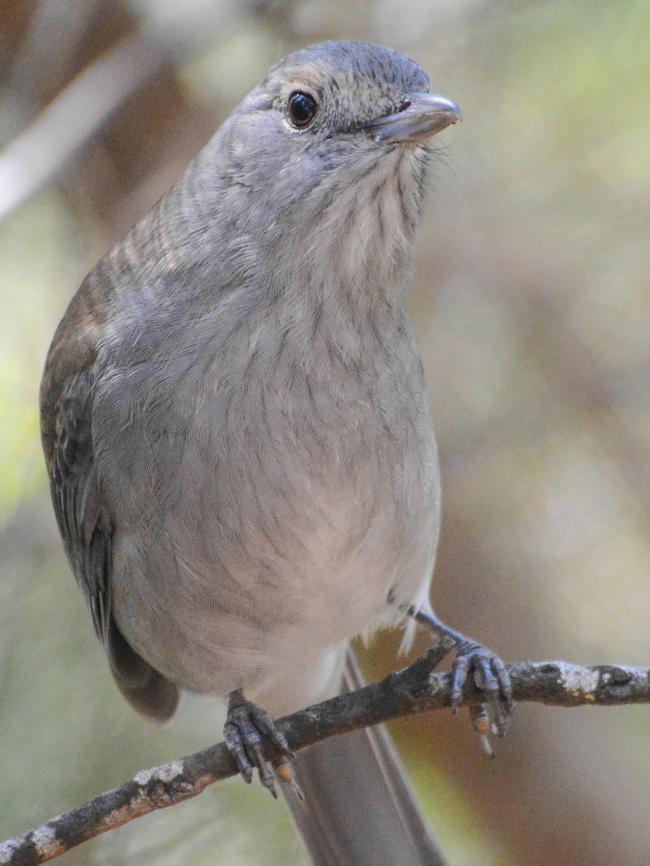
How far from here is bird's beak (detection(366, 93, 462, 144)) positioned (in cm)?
312

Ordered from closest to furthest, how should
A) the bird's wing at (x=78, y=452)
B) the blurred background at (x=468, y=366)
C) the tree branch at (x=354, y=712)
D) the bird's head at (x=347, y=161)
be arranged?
1. the tree branch at (x=354, y=712)
2. the bird's head at (x=347, y=161)
3. the bird's wing at (x=78, y=452)
4. the blurred background at (x=468, y=366)

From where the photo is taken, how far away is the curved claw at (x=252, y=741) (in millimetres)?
3189

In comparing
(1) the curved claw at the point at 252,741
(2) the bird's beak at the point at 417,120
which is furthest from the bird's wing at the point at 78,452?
(2) the bird's beak at the point at 417,120

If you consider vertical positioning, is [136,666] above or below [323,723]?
above

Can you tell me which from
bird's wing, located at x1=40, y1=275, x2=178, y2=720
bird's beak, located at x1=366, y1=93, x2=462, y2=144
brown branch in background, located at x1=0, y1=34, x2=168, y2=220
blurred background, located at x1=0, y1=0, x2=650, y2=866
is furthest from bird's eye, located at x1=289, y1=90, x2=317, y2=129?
blurred background, located at x1=0, y1=0, x2=650, y2=866

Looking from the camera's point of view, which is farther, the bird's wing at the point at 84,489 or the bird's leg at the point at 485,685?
the bird's wing at the point at 84,489

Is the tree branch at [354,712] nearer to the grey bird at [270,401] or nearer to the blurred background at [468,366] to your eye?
the grey bird at [270,401]

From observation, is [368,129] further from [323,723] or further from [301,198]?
[323,723]

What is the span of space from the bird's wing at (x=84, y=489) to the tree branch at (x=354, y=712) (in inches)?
35.9

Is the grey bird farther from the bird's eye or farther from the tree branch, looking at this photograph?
the tree branch

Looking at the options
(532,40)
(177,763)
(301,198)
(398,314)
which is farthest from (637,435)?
(177,763)

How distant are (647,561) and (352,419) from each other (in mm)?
2801

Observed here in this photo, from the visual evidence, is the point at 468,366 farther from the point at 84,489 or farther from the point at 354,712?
the point at 354,712

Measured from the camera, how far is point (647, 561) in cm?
568
